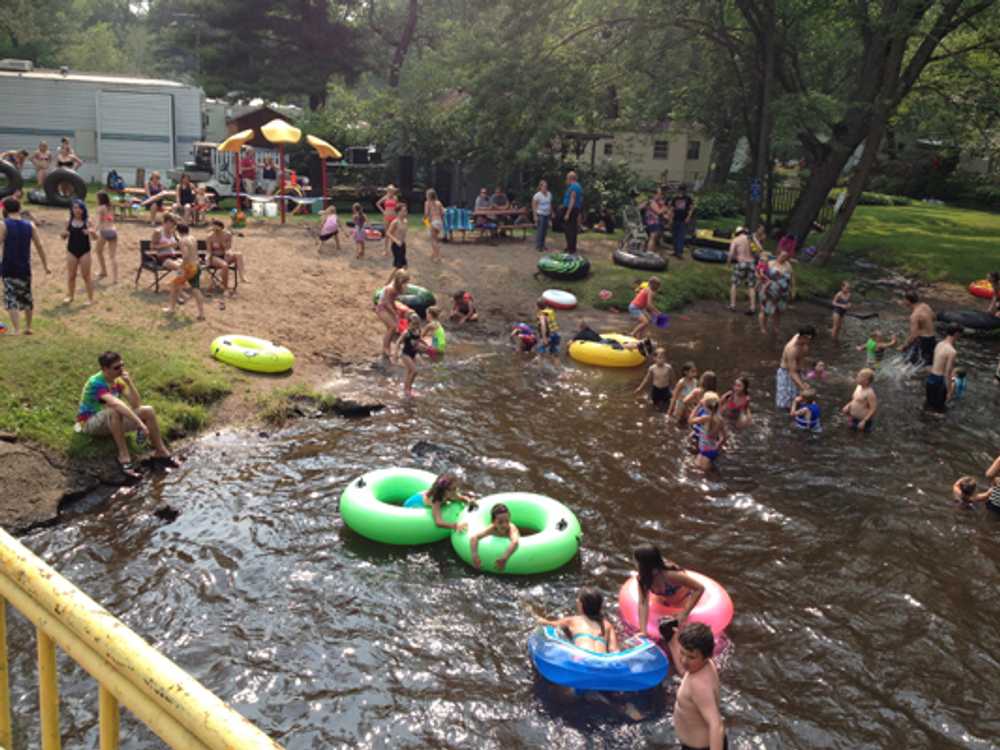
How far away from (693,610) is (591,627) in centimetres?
98

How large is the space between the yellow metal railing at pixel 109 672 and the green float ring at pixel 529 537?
18.8 ft

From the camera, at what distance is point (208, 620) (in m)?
7.18

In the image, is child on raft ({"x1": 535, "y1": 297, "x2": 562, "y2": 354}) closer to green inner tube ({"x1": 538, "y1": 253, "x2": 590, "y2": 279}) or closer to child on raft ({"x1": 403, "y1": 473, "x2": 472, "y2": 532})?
green inner tube ({"x1": 538, "y1": 253, "x2": 590, "y2": 279})

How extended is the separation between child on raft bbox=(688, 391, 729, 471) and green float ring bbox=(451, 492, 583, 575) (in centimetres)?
278

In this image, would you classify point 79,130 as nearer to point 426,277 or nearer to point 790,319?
point 426,277

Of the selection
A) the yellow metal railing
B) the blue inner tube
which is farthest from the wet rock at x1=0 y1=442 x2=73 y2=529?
the yellow metal railing

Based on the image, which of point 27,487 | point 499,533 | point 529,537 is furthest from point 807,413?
point 27,487

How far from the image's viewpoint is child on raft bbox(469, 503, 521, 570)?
8.04 m

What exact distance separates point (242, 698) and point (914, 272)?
2507 cm

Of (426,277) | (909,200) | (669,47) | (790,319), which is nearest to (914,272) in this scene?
(790,319)

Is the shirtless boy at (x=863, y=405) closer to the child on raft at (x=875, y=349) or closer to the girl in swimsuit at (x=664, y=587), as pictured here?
the child on raft at (x=875, y=349)

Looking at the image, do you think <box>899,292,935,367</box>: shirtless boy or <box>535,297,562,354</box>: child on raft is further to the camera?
<box>535,297,562,354</box>: child on raft

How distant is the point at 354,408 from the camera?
12031 millimetres

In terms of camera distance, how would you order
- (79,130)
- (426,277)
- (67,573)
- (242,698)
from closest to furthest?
(242,698)
(67,573)
(426,277)
(79,130)
